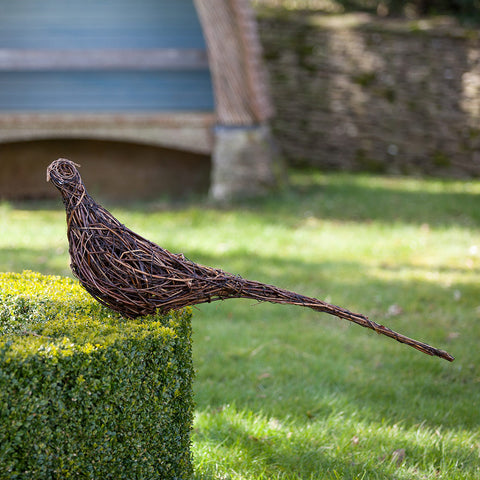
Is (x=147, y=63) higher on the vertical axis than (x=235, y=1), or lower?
lower

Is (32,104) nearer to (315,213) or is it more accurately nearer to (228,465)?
(315,213)

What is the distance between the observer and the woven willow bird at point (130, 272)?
2.54m

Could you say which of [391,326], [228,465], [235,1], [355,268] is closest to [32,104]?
[235,1]

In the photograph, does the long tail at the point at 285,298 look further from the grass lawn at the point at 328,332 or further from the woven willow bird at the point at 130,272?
the grass lawn at the point at 328,332

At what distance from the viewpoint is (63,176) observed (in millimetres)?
2629

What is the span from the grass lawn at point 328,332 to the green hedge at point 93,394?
56 cm

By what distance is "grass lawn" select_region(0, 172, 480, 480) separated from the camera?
3.23 meters

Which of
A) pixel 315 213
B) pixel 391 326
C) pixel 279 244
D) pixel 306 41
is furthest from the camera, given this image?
pixel 306 41

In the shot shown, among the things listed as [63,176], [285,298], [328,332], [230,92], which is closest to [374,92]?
[230,92]

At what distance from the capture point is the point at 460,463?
3129 millimetres

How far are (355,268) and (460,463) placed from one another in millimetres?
3323

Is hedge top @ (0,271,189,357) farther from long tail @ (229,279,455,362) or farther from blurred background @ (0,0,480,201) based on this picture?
blurred background @ (0,0,480,201)

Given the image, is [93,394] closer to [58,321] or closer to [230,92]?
[58,321]

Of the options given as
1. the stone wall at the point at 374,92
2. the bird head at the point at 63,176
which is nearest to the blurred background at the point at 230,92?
the stone wall at the point at 374,92
